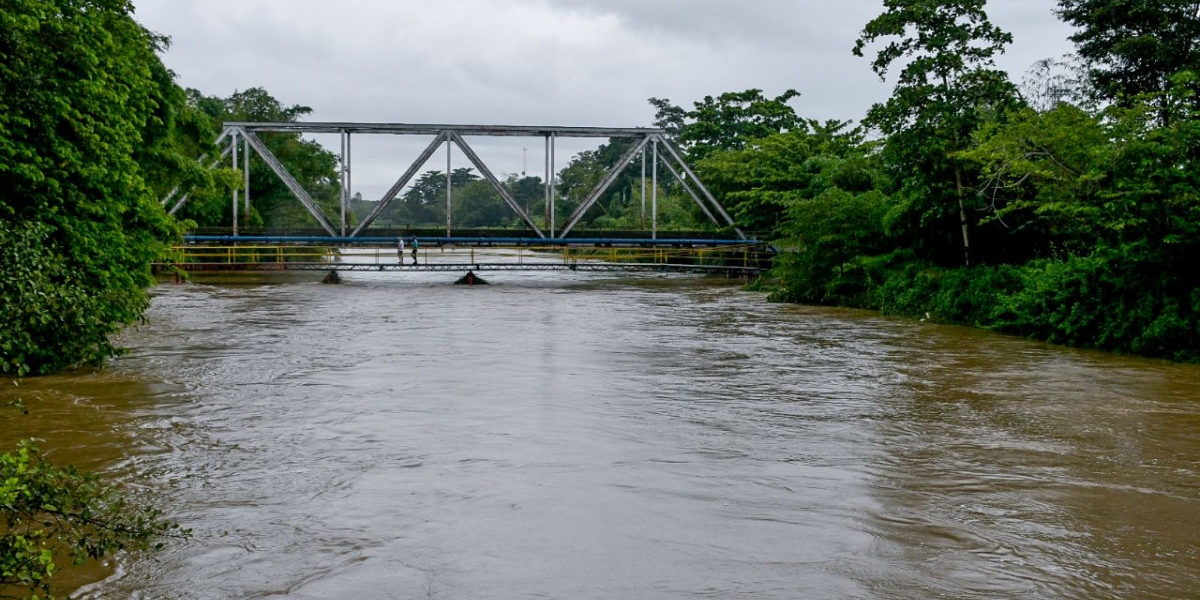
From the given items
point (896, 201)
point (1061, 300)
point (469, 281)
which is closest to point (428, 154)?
point (469, 281)

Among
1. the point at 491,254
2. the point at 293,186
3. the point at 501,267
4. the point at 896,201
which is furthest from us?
the point at 491,254

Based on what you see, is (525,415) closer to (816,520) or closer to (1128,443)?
(816,520)

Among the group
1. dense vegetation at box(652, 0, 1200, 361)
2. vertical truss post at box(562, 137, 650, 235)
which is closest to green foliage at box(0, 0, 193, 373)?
dense vegetation at box(652, 0, 1200, 361)

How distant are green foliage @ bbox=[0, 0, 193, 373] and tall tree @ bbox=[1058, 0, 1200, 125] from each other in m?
27.7

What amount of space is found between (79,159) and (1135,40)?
99.3 ft

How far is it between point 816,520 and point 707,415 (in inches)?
157

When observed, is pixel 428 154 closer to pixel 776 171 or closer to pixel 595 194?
pixel 595 194

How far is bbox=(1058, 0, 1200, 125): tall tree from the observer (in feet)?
106

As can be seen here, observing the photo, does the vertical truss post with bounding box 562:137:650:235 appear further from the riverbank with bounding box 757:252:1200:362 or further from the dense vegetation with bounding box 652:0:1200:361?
the riverbank with bounding box 757:252:1200:362

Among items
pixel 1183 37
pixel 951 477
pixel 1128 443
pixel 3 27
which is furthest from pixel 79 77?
pixel 1183 37

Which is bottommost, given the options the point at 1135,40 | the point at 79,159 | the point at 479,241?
the point at 479,241

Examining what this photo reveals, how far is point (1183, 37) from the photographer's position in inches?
1286

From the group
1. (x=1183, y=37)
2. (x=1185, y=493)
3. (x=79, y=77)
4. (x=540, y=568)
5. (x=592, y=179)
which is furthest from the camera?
(x=592, y=179)

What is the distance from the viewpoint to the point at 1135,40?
32.0 metres
